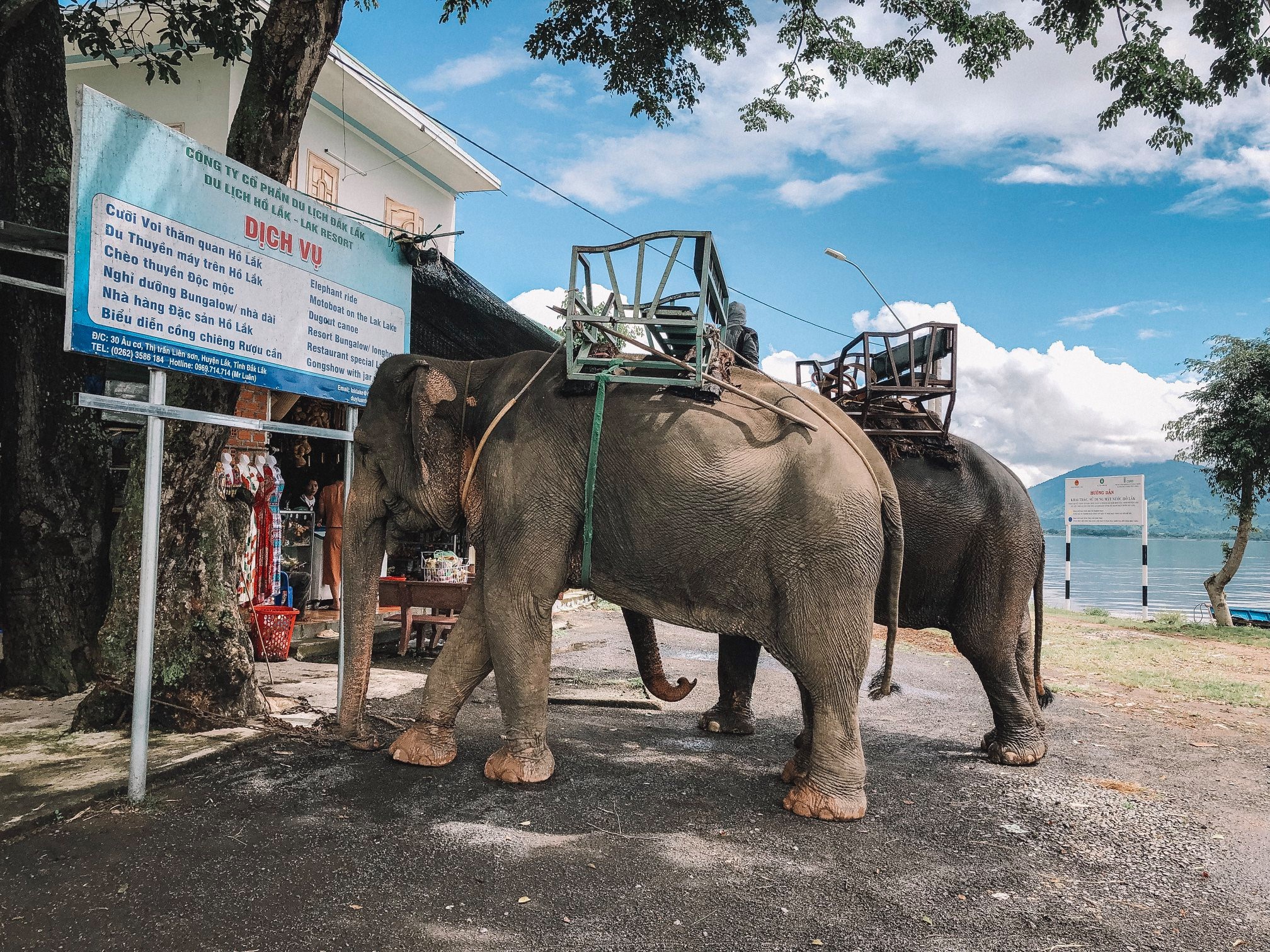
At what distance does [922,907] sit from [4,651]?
670 centimetres

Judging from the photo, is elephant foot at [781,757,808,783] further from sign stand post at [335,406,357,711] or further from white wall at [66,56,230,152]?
white wall at [66,56,230,152]

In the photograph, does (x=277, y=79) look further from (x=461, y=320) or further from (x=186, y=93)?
(x=186, y=93)

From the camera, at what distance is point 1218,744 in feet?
21.3

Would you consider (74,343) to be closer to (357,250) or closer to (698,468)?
(357,250)

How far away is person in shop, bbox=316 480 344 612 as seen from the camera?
10.7 meters

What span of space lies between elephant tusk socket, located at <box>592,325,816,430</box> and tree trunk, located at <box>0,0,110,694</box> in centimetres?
457

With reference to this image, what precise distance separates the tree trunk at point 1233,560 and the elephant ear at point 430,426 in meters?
16.7

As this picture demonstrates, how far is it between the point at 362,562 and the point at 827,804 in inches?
117

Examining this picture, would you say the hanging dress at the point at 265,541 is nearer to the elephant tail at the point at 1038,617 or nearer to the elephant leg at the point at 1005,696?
the elephant leg at the point at 1005,696

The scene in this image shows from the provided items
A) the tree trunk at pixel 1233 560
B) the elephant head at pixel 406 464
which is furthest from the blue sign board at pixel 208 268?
the tree trunk at pixel 1233 560

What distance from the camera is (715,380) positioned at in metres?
4.77

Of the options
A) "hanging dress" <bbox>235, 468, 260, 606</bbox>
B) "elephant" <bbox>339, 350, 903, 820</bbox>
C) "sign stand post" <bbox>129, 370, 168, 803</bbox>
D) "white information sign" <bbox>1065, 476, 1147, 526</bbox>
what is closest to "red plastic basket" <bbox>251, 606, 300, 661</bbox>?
"hanging dress" <bbox>235, 468, 260, 606</bbox>

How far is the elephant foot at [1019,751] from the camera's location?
5.59m

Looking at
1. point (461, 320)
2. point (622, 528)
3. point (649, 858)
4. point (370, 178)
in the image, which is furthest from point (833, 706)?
point (370, 178)
